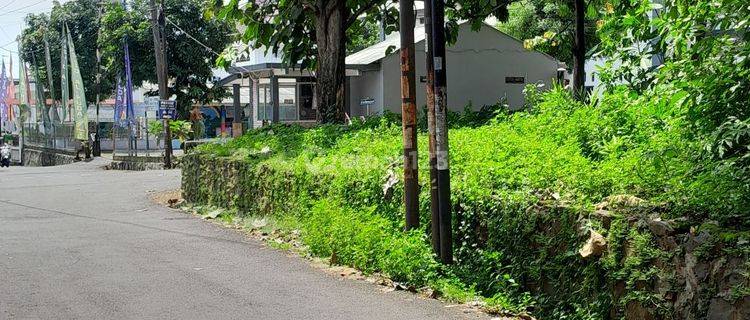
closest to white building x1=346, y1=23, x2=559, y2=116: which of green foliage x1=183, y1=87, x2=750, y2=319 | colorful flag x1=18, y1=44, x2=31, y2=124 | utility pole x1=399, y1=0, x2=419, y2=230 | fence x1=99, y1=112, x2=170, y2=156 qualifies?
fence x1=99, y1=112, x2=170, y2=156

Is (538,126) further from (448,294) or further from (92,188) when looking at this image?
(92,188)

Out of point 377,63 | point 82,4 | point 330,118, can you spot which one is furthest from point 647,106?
point 82,4

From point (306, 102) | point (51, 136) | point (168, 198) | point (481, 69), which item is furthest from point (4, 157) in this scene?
point (168, 198)

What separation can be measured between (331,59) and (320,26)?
29.0 inches

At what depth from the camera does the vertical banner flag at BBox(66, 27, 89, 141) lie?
4050 centimetres

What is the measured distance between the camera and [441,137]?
9.03m

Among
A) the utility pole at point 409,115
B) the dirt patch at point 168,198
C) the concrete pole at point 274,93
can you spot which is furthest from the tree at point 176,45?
the utility pole at point 409,115

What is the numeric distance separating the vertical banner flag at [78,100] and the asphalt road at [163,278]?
25.8 meters

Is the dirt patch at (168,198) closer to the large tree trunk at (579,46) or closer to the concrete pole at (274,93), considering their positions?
the large tree trunk at (579,46)

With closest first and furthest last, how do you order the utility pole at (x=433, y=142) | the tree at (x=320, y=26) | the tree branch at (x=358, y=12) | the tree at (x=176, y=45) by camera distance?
the utility pole at (x=433, y=142), the tree at (x=320, y=26), the tree branch at (x=358, y=12), the tree at (x=176, y=45)

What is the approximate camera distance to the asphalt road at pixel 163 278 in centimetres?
800

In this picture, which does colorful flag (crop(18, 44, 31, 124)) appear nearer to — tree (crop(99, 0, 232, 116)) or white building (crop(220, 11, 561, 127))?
tree (crop(99, 0, 232, 116))

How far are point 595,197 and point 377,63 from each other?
22.8m

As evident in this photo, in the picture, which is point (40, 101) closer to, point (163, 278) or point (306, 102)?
point (306, 102)
